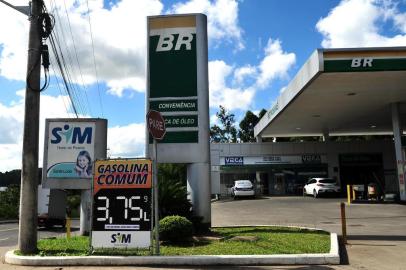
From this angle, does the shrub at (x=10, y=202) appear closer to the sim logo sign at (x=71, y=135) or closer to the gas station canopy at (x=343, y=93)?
the gas station canopy at (x=343, y=93)

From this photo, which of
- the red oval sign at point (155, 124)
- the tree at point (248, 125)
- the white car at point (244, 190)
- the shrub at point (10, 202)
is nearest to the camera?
the red oval sign at point (155, 124)

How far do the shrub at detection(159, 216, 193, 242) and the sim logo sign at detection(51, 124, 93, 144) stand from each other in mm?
4856

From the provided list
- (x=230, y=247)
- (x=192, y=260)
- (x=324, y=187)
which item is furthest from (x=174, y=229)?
(x=324, y=187)

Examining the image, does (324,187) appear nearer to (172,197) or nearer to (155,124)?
(172,197)

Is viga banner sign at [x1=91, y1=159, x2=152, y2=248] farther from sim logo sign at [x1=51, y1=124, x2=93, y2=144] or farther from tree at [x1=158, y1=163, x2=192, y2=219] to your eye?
sim logo sign at [x1=51, y1=124, x2=93, y2=144]

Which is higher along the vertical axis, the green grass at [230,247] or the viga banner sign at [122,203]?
the viga banner sign at [122,203]

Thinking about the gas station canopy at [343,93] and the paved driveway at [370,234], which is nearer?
the paved driveway at [370,234]

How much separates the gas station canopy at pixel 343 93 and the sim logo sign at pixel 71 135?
36.4 ft

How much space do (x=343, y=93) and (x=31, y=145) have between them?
20.6 metres

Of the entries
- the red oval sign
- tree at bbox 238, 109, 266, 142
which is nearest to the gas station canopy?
the red oval sign

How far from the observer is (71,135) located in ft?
51.4

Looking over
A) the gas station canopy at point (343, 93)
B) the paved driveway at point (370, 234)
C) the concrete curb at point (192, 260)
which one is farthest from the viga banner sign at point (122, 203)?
the gas station canopy at point (343, 93)

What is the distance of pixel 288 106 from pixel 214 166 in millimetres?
17450

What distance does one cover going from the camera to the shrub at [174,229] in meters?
12.0
